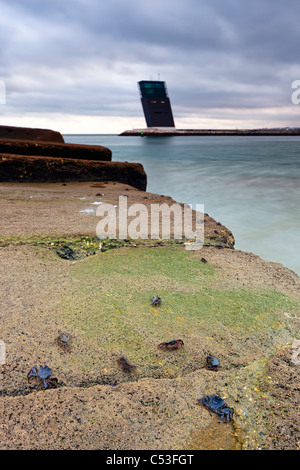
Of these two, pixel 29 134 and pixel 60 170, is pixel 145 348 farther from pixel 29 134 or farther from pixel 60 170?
pixel 29 134

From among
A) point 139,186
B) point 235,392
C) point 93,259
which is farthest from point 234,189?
point 235,392

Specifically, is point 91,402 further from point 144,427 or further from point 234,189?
point 234,189

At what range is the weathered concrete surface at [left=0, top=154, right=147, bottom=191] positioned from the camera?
16.9 ft

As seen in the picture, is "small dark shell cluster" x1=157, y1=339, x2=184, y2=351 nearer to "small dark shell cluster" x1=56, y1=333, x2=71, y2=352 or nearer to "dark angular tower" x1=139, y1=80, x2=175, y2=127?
"small dark shell cluster" x1=56, y1=333, x2=71, y2=352

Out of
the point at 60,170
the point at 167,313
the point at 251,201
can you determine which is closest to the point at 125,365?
the point at 167,313

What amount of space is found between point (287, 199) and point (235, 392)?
7.90 metres

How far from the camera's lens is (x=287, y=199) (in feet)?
27.3

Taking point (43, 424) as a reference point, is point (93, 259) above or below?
above

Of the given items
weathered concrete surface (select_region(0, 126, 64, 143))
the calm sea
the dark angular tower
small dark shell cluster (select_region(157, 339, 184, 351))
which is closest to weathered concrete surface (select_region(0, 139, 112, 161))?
weathered concrete surface (select_region(0, 126, 64, 143))

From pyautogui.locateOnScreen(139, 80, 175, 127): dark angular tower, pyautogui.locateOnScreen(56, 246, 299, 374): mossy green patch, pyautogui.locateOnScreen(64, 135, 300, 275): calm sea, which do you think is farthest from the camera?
pyautogui.locateOnScreen(139, 80, 175, 127): dark angular tower

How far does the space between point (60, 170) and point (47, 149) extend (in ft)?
1.99

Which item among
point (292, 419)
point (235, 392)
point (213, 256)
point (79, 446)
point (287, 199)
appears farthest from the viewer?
point (287, 199)

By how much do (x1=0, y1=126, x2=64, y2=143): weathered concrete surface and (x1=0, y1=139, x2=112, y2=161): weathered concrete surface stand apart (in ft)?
1.85

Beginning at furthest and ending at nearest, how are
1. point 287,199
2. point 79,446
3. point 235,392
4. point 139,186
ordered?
point 287,199 < point 139,186 < point 235,392 < point 79,446
